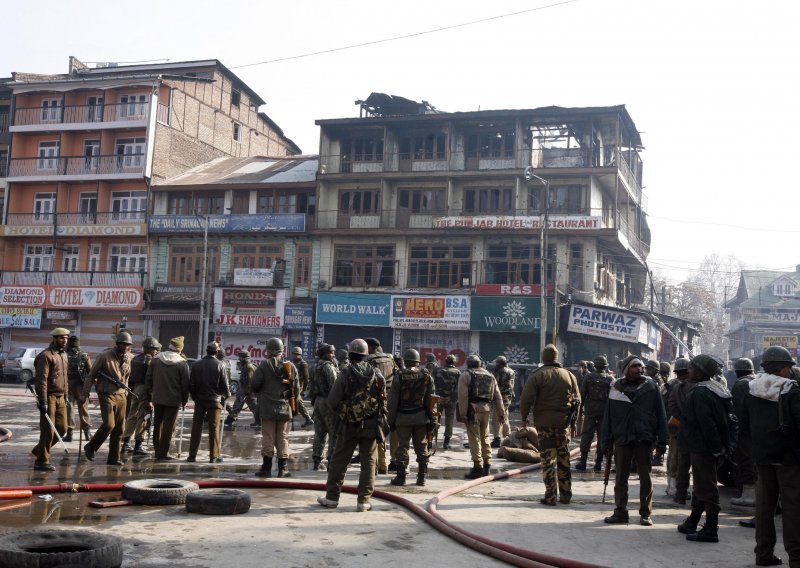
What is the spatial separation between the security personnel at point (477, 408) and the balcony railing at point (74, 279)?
33.4m

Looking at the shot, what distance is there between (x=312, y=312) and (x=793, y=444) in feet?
110

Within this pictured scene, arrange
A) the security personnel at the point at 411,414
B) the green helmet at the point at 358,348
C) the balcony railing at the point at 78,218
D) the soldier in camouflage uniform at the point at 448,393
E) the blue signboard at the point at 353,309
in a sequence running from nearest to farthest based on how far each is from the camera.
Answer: the green helmet at the point at 358,348 < the security personnel at the point at 411,414 < the soldier in camouflage uniform at the point at 448,393 < the blue signboard at the point at 353,309 < the balcony railing at the point at 78,218

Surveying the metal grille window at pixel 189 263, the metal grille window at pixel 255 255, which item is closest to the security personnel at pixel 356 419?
the metal grille window at pixel 255 255

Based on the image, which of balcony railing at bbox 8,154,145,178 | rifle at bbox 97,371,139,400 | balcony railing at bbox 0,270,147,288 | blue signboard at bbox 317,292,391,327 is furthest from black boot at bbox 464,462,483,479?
balcony railing at bbox 8,154,145,178

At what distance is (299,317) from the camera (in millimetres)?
39156

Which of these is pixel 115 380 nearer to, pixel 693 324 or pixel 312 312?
pixel 312 312

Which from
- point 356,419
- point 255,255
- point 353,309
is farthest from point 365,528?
point 255,255

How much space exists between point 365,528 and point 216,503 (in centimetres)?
157

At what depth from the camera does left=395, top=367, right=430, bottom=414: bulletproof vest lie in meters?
10.2

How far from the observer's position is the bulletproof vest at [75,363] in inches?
528

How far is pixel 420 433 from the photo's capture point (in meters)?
10.2

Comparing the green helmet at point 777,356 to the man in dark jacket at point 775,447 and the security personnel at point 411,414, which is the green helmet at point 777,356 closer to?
the man in dark jacket at point 775,447

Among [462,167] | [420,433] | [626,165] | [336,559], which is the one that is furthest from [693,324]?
[336,559]

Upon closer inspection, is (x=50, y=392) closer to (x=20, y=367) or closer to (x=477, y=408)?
(x=477, y=408)
